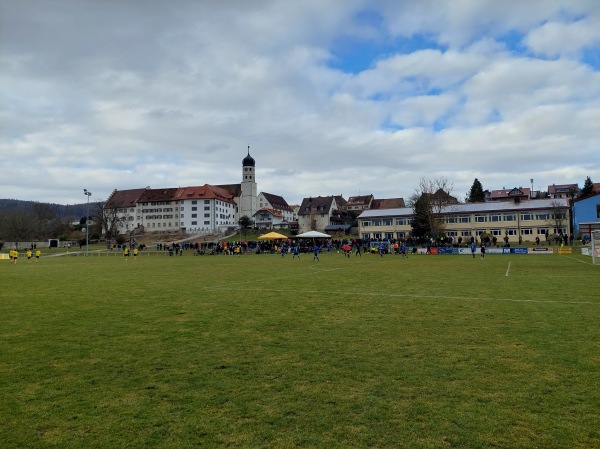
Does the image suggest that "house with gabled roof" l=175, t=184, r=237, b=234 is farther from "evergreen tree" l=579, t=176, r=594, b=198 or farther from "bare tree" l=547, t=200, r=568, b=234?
"evergreen tree" l=579, t=176, r=594, b=198

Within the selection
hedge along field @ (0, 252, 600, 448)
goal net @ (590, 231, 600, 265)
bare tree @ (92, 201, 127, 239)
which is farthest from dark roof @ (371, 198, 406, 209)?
hedge along field @ (0, 252, 600, 448)

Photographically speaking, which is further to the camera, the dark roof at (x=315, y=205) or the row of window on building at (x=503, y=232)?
the dark roof at (x=315, y=205)

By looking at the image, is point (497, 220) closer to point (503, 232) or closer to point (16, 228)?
point (503, 232)

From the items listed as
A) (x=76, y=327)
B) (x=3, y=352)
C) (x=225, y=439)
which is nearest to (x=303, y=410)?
(x=225, y=439)

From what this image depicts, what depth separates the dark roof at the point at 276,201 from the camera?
454 feet

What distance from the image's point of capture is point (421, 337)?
9.01 m

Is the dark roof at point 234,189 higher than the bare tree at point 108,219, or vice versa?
the dark roof at point 234,189

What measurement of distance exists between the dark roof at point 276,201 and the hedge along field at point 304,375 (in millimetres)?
125327

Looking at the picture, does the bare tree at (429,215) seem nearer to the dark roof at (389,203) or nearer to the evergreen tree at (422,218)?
the evergreen tree at (422,218)

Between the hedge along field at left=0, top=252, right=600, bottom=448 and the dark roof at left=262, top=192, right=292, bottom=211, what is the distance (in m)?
125

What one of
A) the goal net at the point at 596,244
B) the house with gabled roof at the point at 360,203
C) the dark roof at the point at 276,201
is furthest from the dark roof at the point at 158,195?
the goal net at the point at 596,244

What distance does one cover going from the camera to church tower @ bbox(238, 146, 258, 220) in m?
130

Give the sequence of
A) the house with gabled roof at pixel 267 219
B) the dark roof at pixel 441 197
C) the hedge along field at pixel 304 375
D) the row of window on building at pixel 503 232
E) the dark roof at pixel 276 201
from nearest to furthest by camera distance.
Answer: the hedge along field at pixel 304 375 < the row of window on building at pixel 503 232 < the dark roof at pixel 441 197 < the house with gabled roof at pixel 267 219 < the dark roof at pixel 276 201

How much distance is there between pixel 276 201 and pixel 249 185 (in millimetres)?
15517
